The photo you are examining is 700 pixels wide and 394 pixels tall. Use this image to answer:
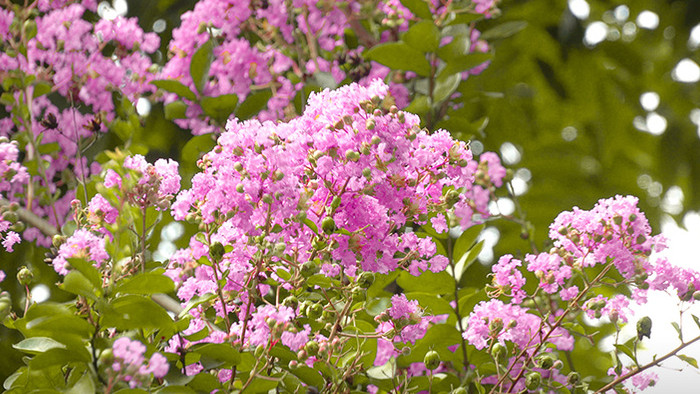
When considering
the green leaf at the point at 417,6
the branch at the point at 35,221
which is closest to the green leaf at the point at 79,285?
the branch at the point at 35,221

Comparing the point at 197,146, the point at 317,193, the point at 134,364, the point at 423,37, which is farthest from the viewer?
the point at 197,146

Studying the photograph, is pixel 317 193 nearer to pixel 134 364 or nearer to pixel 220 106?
pixel 134 364

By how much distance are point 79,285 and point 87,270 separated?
23 millimetres

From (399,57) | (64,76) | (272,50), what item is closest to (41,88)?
(64,76)

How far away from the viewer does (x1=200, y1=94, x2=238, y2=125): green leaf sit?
1807 mm

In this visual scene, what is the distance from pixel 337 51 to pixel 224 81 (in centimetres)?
40

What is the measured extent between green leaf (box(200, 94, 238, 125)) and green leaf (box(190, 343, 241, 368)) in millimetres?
973

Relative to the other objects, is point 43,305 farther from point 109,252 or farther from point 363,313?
point 363,313

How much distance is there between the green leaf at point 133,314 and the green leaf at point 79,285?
0.03 metres

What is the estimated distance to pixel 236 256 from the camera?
3.43 feet

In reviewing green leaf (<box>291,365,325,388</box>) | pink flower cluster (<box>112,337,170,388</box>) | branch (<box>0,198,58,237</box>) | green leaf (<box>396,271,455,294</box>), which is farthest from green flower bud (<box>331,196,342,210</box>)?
branch (<box>0,198,58,237</box>)

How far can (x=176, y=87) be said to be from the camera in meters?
1.82

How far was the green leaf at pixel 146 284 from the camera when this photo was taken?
0.84m

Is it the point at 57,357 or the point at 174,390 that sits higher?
the point at 57,357
